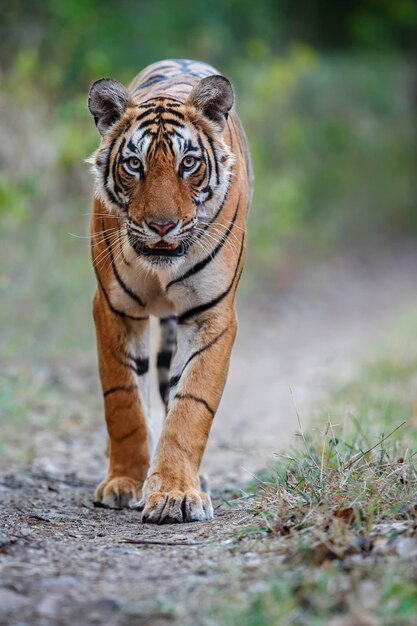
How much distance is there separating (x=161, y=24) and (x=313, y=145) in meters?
3.50

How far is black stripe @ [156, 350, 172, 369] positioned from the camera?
5.80m

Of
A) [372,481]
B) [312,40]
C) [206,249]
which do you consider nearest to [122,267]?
[206,249]

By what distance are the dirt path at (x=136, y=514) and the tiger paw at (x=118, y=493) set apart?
9 cm

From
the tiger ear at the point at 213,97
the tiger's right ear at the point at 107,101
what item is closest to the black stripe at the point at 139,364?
the tiger's right ear at the point at 107,101

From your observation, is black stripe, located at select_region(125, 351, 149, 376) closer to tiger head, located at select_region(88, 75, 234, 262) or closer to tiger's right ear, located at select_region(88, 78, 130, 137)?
tiger head, located at select_region(88, 75, 234, 262)

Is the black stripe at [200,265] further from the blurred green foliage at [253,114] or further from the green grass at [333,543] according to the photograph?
the blurred green foliage at [253,114]

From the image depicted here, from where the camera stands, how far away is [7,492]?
186 inches

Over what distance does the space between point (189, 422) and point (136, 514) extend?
0.50 metres

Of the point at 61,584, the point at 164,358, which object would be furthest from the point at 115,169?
the point at 61,584

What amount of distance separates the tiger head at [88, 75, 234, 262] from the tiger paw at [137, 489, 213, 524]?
38.5 inches

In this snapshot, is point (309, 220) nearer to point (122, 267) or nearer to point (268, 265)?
point (268, 265)

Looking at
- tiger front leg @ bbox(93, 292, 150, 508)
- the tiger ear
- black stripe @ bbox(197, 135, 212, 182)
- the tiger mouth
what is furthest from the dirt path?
the tiger ear

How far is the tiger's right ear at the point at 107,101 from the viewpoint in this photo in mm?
4488

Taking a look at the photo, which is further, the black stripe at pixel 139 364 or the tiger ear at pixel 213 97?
the black stripe at pixel 139 364
